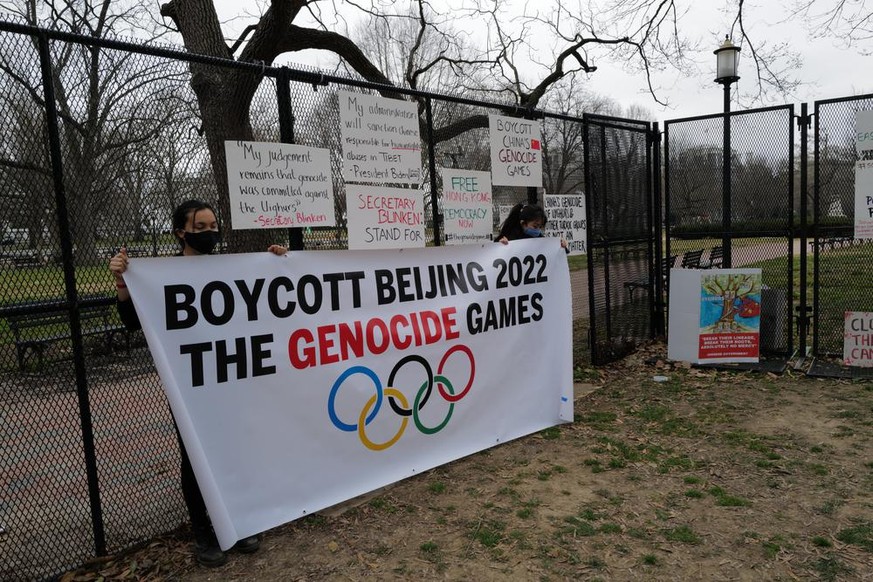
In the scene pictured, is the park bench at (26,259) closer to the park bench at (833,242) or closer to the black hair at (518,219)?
the black hair at (518,219)

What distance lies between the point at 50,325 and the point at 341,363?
64.0 inches

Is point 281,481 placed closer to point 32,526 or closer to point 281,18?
point 32,526

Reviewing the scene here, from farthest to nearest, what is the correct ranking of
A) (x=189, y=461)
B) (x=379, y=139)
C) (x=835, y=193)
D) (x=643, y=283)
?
(x=643, y=283)
(x=835, y=193)
(x=379, y=139)
(x=189, y=461)

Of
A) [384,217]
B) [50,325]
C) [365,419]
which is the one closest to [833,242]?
[384,217]

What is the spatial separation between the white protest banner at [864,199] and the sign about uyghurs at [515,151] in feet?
11.6

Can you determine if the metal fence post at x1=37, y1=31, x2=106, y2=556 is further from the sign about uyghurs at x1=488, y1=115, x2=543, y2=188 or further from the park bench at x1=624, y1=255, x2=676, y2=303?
the park bench at x1=624, y1=255, x2=676, y2=303

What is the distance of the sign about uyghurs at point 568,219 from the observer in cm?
632

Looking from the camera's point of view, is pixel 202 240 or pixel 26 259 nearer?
pixel 26 259

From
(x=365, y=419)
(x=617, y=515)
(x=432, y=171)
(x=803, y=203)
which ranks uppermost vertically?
(x=432, y=171)

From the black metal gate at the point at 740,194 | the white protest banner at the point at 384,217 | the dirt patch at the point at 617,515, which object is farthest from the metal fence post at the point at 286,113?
the black metal gate at the point at 740,194

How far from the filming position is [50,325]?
320cm

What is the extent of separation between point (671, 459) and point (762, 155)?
15.0ft

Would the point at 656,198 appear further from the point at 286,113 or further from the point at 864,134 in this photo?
the point at 286,113

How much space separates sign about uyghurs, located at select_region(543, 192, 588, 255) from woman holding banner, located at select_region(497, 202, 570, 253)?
809 millimetres
